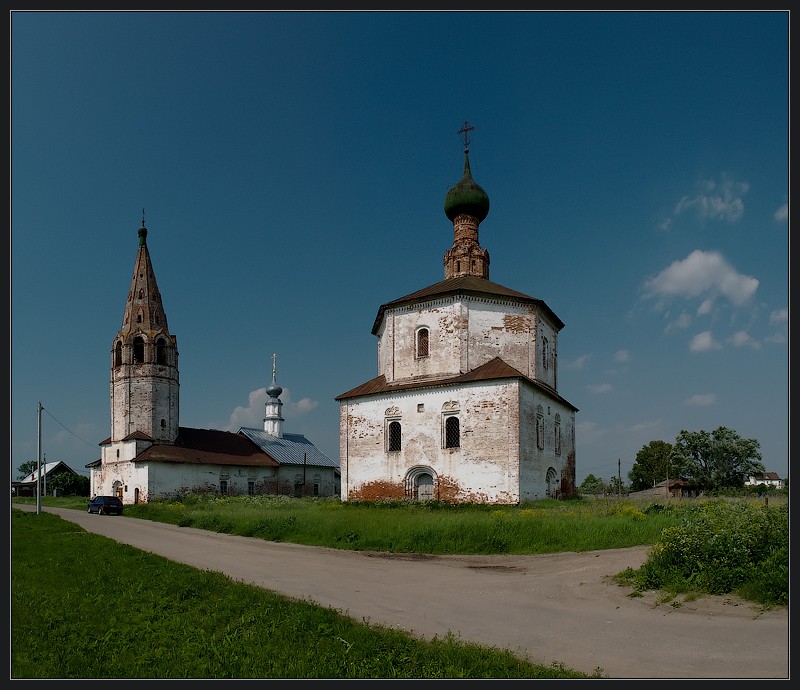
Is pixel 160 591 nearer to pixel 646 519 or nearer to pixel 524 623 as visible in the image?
pixel 524 623

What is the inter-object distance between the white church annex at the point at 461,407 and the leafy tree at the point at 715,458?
88.7ft

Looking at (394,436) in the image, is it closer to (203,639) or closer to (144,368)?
(144,368)

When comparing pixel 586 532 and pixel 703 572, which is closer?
pixel 703 572

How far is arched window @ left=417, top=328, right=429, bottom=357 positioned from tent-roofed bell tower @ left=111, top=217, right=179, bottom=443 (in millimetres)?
19400

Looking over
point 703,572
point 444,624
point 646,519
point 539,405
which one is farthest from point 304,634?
point 539,405

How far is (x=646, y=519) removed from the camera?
52.3ft

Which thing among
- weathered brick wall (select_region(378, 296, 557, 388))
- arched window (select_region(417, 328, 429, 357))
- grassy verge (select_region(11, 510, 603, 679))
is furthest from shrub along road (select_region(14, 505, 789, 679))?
arched window (select_region(417, 328, 429, 357))

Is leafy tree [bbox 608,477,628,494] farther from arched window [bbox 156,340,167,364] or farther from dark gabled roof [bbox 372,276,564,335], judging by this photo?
arched window [bbox 156,340,167,364]

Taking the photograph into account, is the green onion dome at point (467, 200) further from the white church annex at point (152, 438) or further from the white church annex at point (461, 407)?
the white church annex at point (152, 438)

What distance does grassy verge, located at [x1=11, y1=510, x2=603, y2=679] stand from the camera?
19.4 feet

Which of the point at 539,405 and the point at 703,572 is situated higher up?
the point at 539,405

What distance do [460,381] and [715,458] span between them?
37529mm

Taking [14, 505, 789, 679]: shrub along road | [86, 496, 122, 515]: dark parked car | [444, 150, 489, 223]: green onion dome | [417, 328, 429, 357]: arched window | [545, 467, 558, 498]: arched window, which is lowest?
[86, 496, 122, 515]: dark parked car

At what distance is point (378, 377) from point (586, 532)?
697 inches
